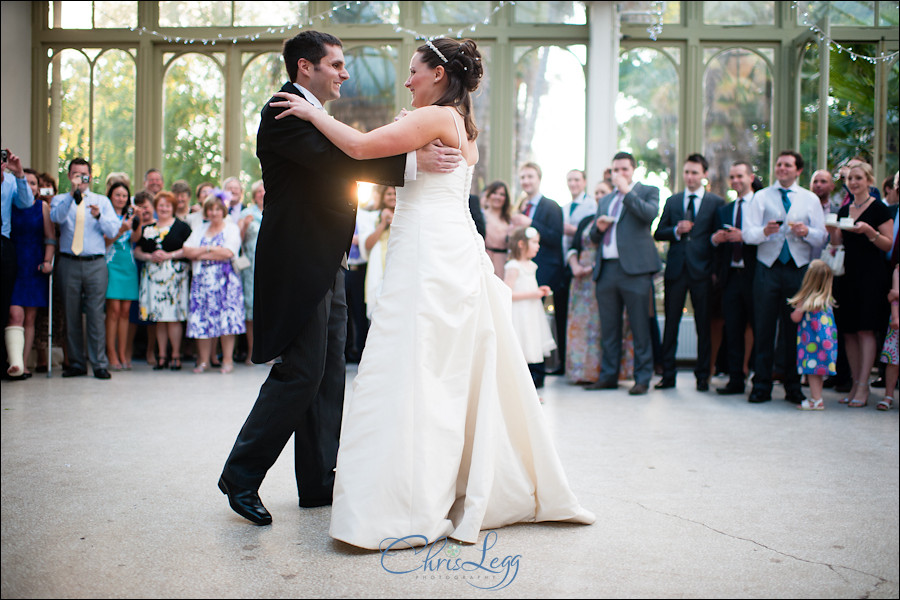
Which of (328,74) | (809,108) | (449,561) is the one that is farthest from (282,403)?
(809,108)

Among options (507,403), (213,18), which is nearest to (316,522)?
(507,403)

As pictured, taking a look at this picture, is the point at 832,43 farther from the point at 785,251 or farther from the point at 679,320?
the point at 679,320

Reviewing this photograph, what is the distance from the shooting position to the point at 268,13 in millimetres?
10617

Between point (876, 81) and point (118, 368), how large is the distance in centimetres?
831

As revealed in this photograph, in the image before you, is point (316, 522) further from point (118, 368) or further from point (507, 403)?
point (118, 368)

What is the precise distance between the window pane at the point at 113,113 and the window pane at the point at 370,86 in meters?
2.55

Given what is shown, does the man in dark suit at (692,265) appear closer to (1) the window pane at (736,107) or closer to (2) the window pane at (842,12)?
(1) the window pane at (736,107)

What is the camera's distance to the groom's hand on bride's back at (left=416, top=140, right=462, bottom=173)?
301 cm

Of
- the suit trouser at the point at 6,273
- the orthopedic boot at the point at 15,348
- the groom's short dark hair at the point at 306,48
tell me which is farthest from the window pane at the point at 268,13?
the groom's short dark hair at the point at 306,48

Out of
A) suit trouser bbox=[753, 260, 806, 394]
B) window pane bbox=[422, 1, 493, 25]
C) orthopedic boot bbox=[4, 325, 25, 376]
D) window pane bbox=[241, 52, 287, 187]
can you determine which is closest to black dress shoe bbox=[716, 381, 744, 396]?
suit trouser bbox=[753, 260, 806, 394]

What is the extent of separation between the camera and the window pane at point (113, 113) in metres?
10.7

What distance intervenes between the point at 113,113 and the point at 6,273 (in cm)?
412

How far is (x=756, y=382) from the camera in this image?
673 cm

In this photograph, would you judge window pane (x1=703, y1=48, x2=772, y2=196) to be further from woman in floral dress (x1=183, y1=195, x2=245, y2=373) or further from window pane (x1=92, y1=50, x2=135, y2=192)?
window pane (x1=92, y1=50, x2=135, y2=192)
